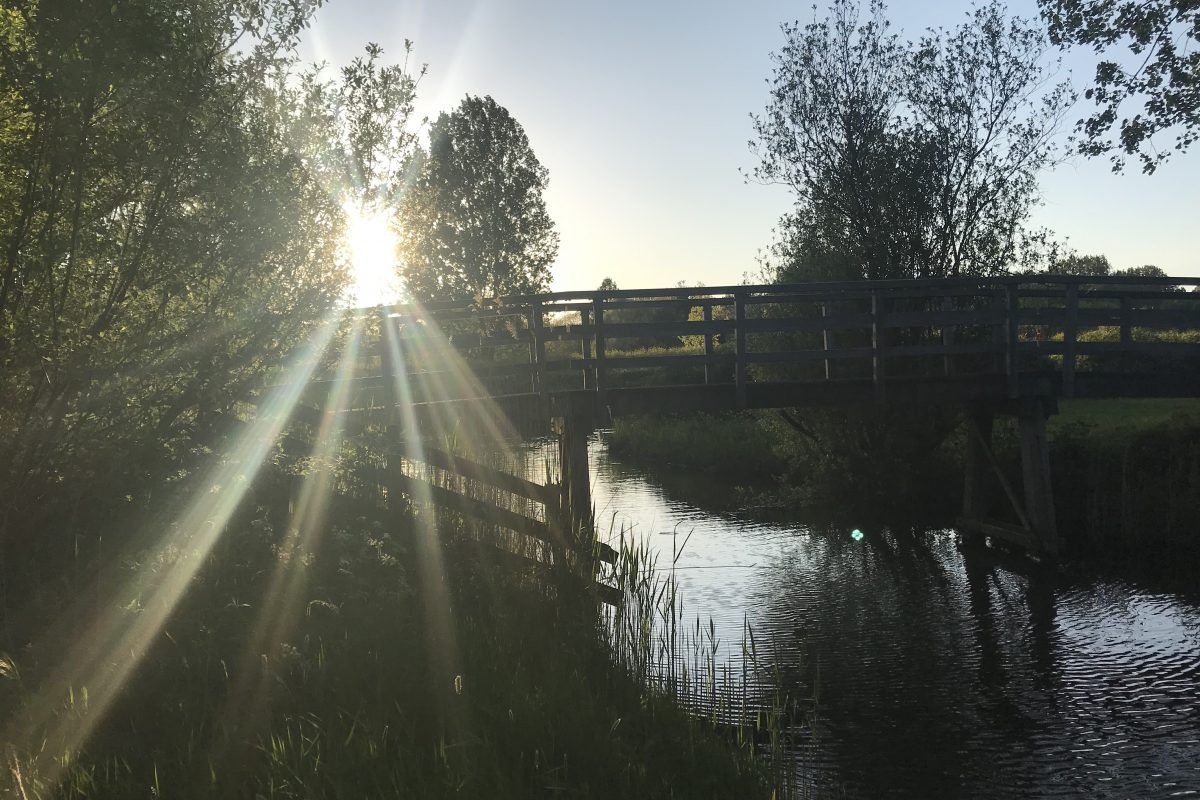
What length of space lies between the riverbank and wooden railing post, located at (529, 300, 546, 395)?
354 inches

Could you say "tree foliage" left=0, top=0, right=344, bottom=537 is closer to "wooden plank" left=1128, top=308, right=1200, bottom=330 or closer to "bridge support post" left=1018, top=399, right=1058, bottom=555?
A: "bridge support post" left=1018, top=399, right=1058, bottom=555

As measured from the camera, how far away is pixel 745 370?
13914 mm

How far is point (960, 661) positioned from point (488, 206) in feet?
122

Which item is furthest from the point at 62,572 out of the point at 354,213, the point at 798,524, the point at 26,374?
the point at 798,524

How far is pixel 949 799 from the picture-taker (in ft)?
23.3

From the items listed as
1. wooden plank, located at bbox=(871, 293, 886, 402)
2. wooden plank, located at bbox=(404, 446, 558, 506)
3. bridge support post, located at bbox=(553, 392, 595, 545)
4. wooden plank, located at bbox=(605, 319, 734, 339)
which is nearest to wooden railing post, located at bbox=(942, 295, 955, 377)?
wooden plank, located at bbox=(871, 293, 886, 402)

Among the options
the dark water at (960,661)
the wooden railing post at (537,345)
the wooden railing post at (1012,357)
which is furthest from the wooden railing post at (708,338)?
the wooden railing post at (1012,357)

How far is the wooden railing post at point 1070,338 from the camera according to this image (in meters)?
14.7

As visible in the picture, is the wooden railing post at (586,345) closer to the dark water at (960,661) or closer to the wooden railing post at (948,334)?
the dark water at (960,661)

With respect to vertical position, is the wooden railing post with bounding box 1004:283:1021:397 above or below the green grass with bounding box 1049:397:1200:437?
above

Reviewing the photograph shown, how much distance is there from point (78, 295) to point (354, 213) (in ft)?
8.89

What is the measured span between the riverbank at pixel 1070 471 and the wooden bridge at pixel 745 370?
953mm

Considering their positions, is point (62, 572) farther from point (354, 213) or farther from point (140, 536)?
point (354, 213)

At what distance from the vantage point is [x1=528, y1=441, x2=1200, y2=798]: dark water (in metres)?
7.63
